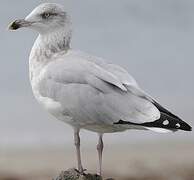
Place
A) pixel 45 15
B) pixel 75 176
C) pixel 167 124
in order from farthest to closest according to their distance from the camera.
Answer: pixel 45 15, pixel 75 176, pixel 167 124

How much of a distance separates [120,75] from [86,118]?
0.52 meters

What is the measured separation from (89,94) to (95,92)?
2.5 inches

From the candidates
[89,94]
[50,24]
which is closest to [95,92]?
[89,94]

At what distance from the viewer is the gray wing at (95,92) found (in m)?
10.5

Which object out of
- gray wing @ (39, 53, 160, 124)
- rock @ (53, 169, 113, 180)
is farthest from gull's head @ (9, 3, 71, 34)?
rock @ (53, 169, 113, 180)

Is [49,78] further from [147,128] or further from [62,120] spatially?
[147,128]

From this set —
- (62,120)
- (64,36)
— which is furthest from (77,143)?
(64,36)

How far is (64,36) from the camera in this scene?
11156 mm

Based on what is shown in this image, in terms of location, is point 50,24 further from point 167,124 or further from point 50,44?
point 167,124

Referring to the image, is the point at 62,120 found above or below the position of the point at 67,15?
below

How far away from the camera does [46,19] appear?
11078 millimetres

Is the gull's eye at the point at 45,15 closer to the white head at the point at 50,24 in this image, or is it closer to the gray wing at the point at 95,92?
the white head at the point at 50,24

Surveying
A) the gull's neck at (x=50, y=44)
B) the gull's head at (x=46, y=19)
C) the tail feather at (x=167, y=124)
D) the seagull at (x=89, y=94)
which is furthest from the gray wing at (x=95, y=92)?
the gull's head at (x=46, y=19)

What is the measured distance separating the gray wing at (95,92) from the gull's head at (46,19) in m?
0.48
